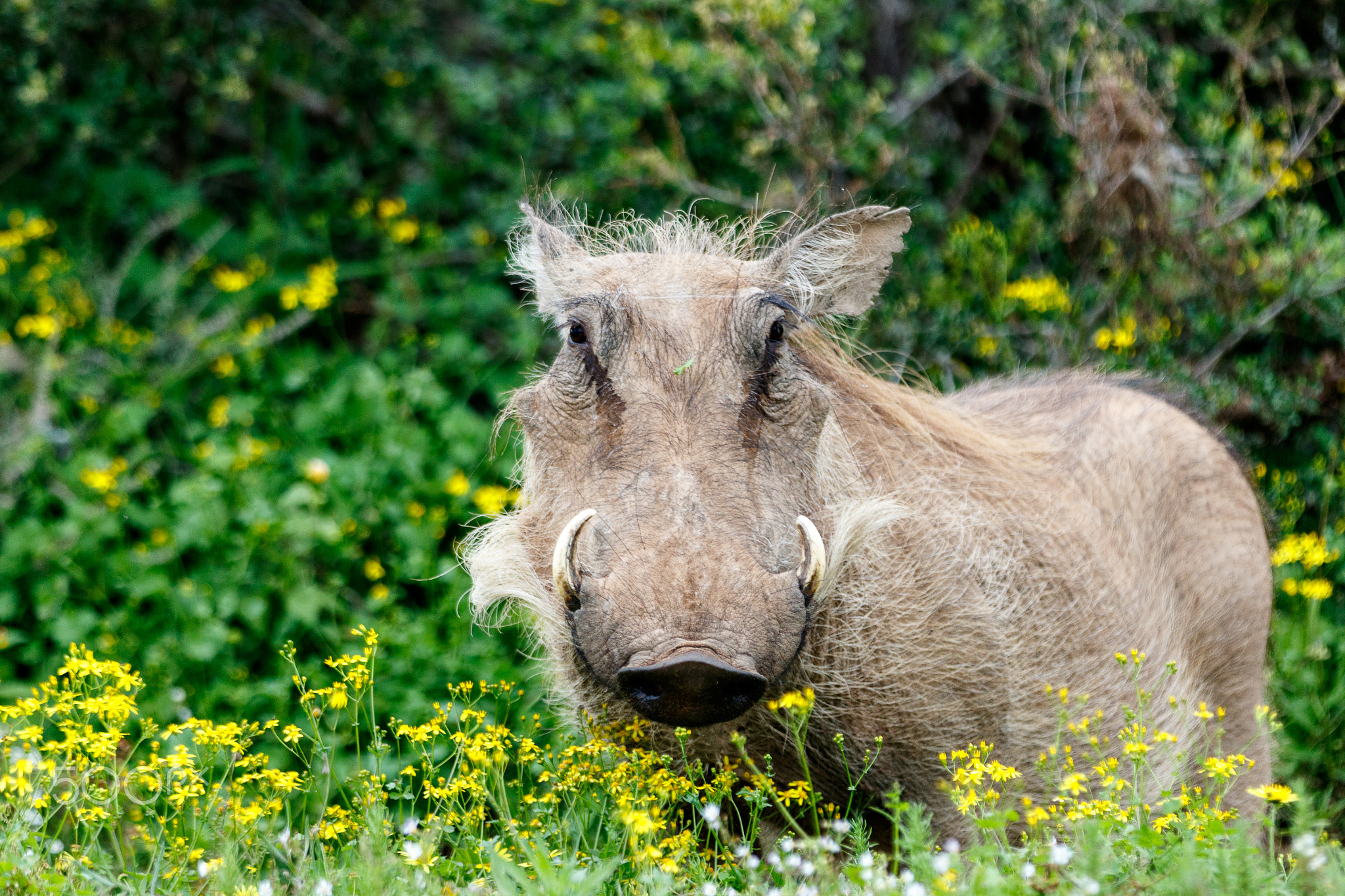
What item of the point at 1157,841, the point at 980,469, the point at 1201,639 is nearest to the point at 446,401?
the point at 980,469

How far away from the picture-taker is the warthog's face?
2.18m

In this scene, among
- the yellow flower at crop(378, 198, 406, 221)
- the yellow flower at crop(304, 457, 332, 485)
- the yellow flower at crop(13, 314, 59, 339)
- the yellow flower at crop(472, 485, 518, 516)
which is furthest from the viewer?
the yellow flower at crop(378, 198, 406, 221)

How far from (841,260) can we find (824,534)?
0.71 meters

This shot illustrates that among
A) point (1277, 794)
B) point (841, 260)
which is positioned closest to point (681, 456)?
point (841, 260)

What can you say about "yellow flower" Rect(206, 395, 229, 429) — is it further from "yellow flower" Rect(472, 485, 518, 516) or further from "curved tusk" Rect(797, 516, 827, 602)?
"curved tusk" Rect(797, 516, 827, 602)

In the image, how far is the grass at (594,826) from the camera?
2.05 m

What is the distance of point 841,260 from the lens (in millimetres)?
2988

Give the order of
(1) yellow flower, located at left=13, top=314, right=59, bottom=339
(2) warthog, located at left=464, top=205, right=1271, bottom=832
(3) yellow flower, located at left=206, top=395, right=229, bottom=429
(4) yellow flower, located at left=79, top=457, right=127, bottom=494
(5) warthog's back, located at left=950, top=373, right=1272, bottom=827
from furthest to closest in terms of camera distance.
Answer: (1) yellow flower, located at left=13, top=314, right=59, bottom=339
(3) yellow flower, located at left=206, top=395, right=229, bottom=429
(4) yellow flower, located at left=79, top=457, right=127, bottom=494
(5) warthog's back, located at left=950, top=373, right=1272, bottom=827
(2) warthog, located at left=464, top=205, right=1271, bottom=832

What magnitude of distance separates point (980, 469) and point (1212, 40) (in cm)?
332

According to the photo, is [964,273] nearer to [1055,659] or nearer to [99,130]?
[1055,659]

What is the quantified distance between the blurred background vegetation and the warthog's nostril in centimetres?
162

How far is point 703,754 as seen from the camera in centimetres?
281

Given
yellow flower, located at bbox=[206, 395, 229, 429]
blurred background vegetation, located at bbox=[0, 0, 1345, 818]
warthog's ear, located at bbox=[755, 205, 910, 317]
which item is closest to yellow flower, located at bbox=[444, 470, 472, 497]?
blurred background vegetation, located at bbox=[0, 0, 1345, 818]

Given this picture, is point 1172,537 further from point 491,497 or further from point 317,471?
point 317,471
